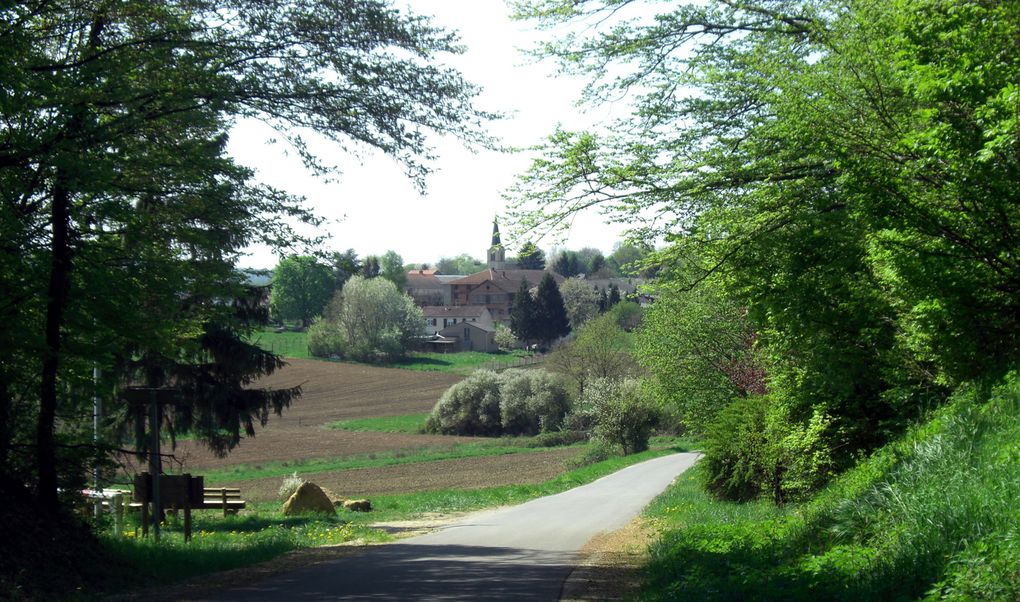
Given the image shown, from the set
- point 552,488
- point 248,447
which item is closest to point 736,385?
point 552,488

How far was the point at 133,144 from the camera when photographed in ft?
37.7

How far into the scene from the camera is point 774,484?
1609 cm

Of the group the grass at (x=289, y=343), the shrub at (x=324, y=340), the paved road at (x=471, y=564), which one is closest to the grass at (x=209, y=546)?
the paved road at (x=471, y=564)

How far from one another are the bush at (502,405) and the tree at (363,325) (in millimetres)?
28249

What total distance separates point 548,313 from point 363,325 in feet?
88.5

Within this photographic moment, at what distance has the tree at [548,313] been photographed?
113 m

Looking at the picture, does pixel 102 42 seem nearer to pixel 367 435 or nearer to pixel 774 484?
pixel 774 484

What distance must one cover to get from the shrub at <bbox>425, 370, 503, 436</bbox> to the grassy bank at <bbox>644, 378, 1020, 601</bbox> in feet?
184

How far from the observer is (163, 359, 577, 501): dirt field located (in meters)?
37.9

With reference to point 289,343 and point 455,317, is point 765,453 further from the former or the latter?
point 455,317

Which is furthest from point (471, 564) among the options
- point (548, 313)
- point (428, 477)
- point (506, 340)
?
point (506, 340)

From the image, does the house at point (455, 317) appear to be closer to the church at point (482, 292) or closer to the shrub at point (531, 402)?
the church at point (482, 292)

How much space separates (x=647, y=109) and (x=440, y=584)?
7586mm

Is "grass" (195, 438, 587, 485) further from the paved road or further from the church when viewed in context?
the church
